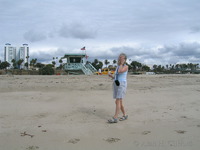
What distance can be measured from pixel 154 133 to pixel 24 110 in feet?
11.6

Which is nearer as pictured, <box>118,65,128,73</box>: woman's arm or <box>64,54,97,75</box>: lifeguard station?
<box>118,65,128,73</box>: woman's arm

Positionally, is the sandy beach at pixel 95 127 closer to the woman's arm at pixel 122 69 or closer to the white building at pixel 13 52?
the woman's arm at pixel 122 69

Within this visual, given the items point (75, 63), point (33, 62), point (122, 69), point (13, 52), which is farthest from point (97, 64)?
point (122, 69)

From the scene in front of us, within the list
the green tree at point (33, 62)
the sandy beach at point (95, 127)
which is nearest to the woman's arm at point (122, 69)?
the sandy beach at point (95, 127)

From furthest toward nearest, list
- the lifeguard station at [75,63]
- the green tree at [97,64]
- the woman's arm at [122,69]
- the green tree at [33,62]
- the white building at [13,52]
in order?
the white building at [13,52]
the green tree at [33,62]
the green tree at [97,64]
the lifeguard station at [75,63]
the woman's arm at [122,69]

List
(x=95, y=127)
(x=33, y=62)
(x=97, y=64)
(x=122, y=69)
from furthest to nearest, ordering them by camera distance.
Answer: (x=33, y=62) < (x=97, y=64) < (x=122, y=69) < (x=95, y=127)

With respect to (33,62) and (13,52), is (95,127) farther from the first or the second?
(13,52)

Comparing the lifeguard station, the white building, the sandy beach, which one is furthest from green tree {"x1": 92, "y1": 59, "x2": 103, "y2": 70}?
the sandy beach

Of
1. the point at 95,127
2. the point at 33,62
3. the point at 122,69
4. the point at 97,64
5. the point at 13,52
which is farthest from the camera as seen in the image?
the point at 13,52

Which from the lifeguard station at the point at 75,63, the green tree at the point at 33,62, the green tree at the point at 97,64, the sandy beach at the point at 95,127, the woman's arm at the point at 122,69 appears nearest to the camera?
the sandy beach at the point at 95,127

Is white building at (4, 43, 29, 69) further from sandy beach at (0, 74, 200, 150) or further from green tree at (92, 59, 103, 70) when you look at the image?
sandy beach at (0, 74, 200, 150)

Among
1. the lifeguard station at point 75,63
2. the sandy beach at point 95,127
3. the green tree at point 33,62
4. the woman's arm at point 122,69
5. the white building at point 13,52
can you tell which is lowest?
the sandy beach at point 95,127

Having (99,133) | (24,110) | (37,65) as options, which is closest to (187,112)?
(99,133)

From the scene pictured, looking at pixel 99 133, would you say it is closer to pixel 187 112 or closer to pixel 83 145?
Result: pixel 83 145
